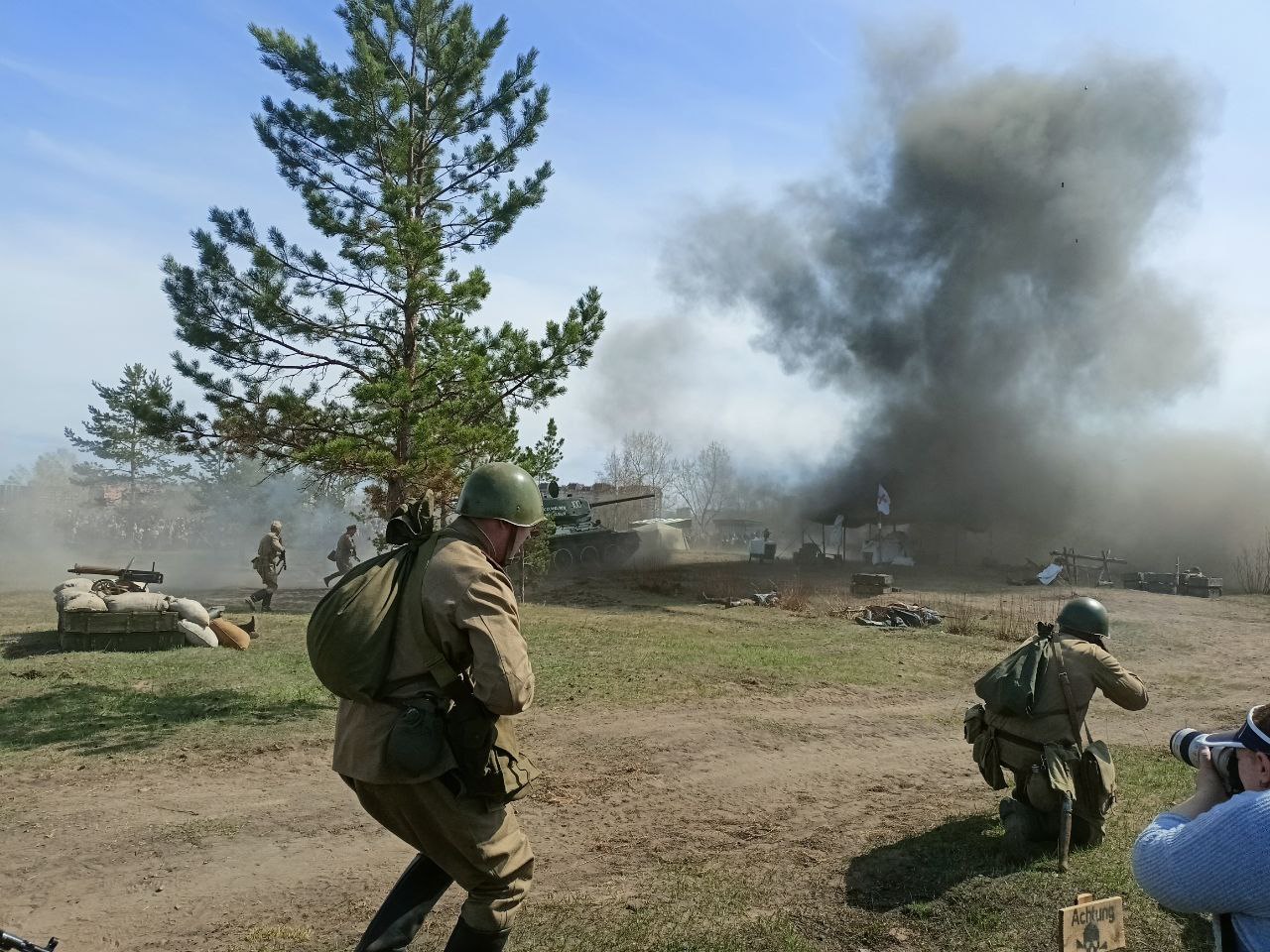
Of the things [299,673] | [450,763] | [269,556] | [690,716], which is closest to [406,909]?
[450,763]

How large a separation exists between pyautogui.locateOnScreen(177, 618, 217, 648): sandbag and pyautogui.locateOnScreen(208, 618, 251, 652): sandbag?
193 mm

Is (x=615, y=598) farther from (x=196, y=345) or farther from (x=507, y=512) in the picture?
(x=507, y=512)

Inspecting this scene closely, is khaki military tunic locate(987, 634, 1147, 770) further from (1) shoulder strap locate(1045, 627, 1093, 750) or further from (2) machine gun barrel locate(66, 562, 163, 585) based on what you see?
(2) machine gun barrel locate(66, 562, 163, 585)

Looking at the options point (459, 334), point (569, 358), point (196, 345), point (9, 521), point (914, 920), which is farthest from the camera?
point (9, 521)

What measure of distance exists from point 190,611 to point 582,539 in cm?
1703

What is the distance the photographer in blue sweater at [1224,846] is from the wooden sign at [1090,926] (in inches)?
38.3

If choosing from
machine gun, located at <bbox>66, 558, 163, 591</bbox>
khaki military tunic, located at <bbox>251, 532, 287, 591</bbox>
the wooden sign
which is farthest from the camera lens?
khaki military tunic, located at <bbox>251, 532, 287, 591</bbox>

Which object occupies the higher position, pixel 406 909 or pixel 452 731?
pixel 452 731

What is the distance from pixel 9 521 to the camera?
54.9 m

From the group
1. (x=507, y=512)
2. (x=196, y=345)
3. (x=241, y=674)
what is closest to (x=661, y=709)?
(x=241, y=674)

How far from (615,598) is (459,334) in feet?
43.0

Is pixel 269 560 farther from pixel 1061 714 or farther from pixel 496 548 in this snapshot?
pixel 496 548

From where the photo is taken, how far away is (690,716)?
906cm

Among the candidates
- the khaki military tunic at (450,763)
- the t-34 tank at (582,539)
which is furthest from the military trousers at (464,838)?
the t-34 tank at (582,539)
